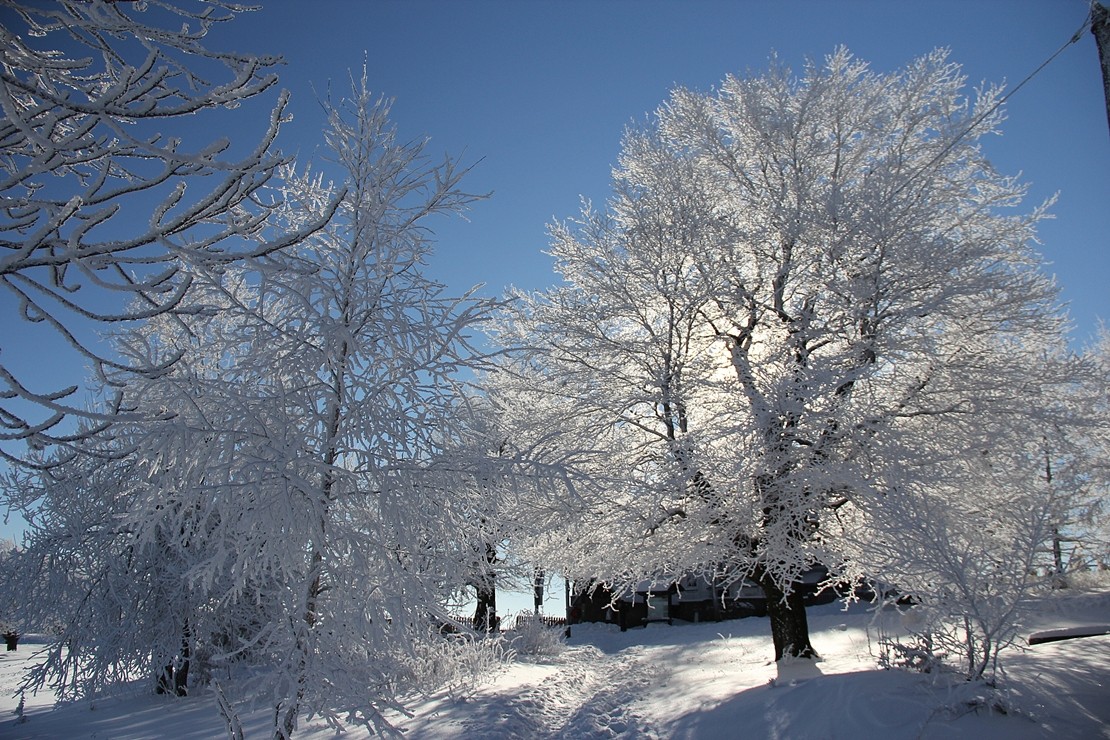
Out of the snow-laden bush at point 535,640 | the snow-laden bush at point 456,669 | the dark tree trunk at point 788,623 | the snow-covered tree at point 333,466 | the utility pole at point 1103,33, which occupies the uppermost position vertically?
the utility pole at point 1103,33

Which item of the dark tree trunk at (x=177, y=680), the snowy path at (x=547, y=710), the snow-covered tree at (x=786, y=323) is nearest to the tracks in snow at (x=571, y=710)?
the snowy path at (x=547, y=710)

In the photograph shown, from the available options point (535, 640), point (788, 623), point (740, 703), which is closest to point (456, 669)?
point (740, 703)

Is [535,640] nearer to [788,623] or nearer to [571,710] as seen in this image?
[571,710]

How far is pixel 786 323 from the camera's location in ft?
32.4

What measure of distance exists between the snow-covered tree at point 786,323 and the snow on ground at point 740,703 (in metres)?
1.80

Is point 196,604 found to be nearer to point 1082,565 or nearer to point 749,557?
point 749,557

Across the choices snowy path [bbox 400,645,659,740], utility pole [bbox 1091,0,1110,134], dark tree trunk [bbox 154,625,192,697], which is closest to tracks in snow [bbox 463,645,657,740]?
snowy path [bbox 400,645,659,740]

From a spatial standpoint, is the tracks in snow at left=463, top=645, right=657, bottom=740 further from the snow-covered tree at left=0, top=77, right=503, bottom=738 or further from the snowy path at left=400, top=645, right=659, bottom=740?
the snow-covered tree at left=0, top=77, right=503, bottom=738

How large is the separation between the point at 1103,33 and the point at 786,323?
18.3 feet

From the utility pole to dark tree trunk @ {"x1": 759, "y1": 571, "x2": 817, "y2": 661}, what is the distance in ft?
24.5

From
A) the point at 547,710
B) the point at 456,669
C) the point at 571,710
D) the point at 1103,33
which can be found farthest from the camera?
the point at 456,669

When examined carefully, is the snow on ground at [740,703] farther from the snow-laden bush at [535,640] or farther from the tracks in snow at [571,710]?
the snow-laden bush at [535,640]

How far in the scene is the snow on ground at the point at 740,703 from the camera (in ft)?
18.3

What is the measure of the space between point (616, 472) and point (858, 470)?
11.5ft
